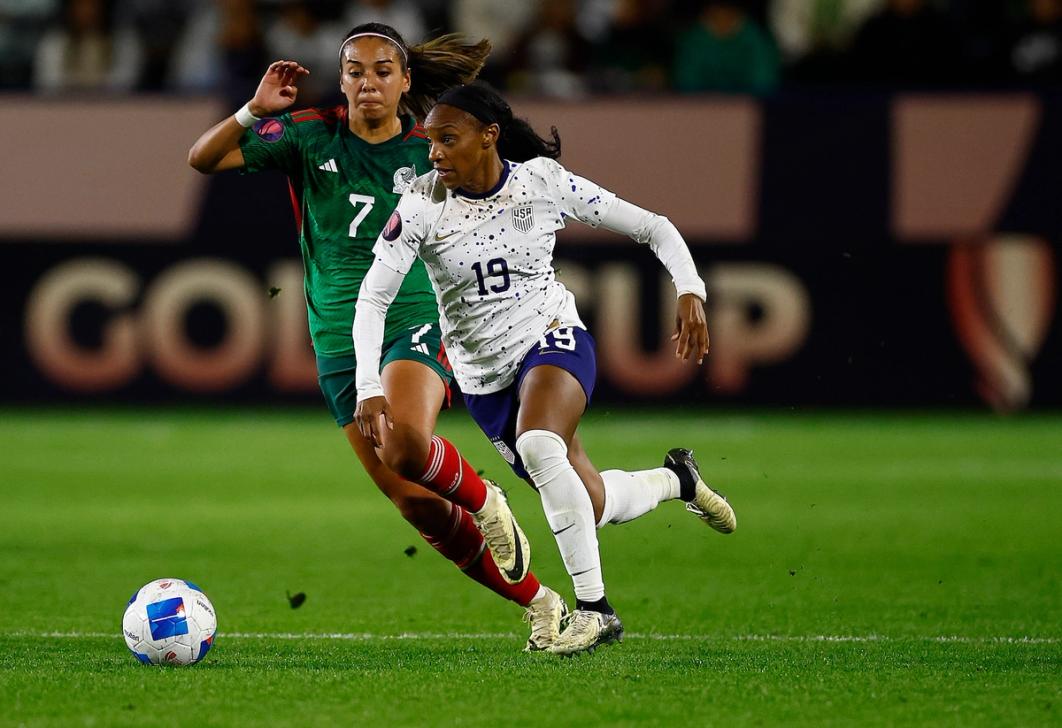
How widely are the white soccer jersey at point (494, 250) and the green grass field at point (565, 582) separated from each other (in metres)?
1.07

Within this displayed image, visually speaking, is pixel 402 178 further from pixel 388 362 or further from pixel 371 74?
pixel 388 362

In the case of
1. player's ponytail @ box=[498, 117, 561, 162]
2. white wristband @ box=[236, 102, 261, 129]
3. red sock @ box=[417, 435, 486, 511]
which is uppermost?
white wristband @ box=[236, 102, 261, 129]

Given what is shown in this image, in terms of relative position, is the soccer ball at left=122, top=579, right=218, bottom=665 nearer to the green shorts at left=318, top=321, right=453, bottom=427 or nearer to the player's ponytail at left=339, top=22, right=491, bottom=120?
the green shorts at left=318, top=321, right=453, bottom=427

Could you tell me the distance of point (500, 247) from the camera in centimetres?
612

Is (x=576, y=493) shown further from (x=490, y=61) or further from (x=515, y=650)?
(x=490, y=61)

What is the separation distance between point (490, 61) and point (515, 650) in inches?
380

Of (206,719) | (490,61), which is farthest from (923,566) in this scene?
(490,61)

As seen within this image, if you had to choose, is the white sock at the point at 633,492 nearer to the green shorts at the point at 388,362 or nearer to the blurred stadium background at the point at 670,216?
the green shorts at the point at 388,362

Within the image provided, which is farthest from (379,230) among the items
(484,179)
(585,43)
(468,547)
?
(585,43)

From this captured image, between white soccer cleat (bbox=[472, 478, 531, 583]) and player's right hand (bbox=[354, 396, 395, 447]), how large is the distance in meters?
0.63

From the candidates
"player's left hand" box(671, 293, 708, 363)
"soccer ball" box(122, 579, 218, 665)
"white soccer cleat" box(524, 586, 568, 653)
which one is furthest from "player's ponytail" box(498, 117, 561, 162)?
"soccer ball" box(122, 579, 218, 665)

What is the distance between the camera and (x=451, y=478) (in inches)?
244

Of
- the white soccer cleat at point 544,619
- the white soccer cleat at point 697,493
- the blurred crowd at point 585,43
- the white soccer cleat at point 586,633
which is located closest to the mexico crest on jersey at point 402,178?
the white soccer cleat at point 697,493

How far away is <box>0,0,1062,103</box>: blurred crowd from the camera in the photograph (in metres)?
14.8
